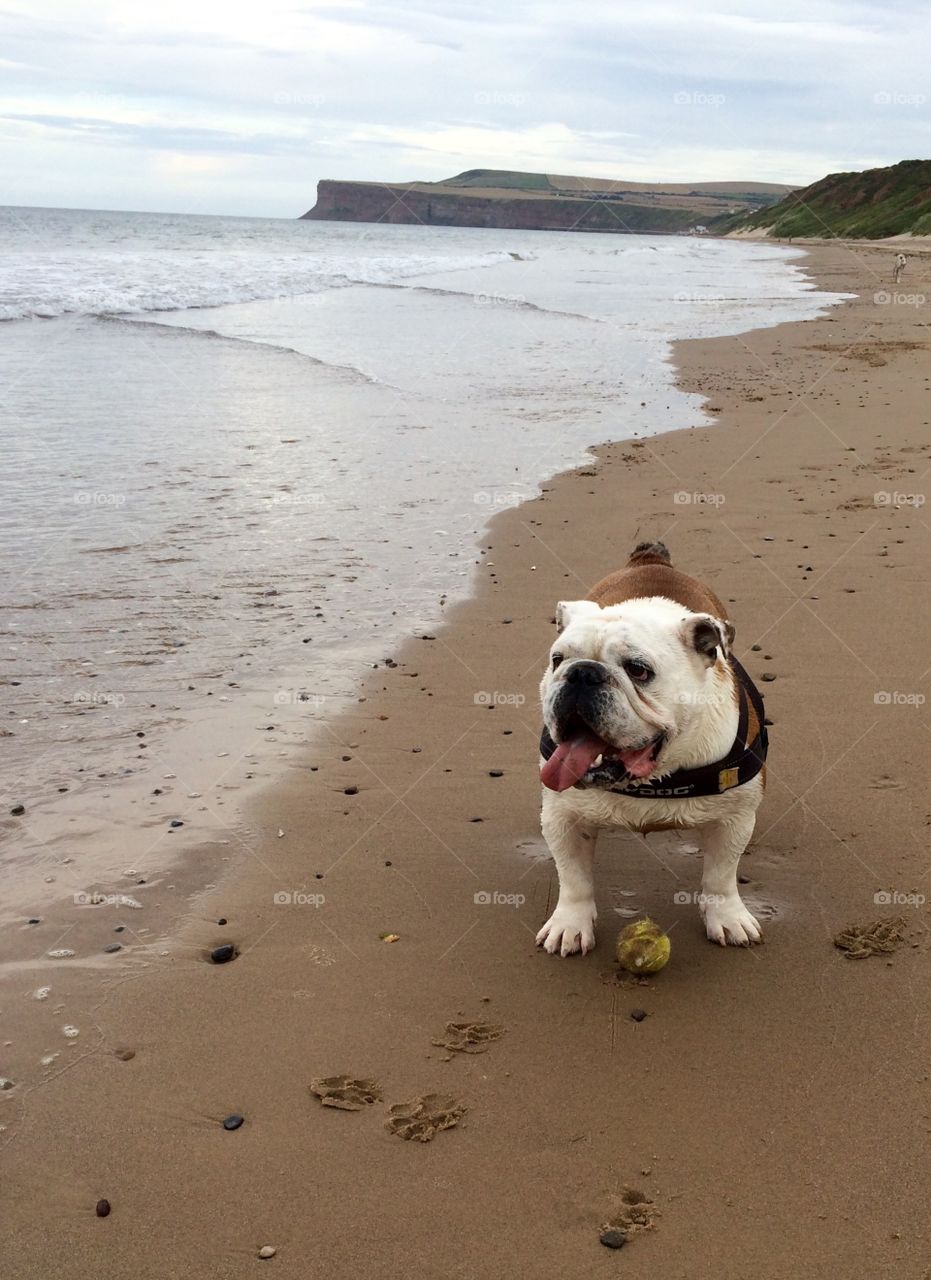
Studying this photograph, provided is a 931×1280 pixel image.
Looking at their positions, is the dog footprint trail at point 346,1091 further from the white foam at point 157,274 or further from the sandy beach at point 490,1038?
the white foam at point 157,274

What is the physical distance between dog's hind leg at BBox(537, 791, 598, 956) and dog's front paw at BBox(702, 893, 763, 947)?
Result: 437 millimetres

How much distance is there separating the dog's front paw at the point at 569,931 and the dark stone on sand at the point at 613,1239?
137cm

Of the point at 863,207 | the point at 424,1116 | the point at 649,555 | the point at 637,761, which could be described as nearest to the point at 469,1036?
the point at 424,1116

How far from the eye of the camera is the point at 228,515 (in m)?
10.1

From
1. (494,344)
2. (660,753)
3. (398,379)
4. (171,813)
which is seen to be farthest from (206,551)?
(494,344)

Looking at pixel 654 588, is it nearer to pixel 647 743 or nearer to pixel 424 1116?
pixel 647 743

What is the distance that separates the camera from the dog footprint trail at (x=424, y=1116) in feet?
10.6

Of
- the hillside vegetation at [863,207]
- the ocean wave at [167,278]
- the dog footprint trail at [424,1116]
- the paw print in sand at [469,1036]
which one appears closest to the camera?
the dog footprint trail at [424,1116]

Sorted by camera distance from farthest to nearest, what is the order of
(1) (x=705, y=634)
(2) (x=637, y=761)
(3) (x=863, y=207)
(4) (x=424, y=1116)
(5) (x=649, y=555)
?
(3) (x=863, y=207) < (5) (x=649, y=555) < (1) (x=705, y=634) < (2) (x=637, y=761) < (4) (x=424, y=1116)

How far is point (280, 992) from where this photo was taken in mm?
3898

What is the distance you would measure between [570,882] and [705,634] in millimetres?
1062

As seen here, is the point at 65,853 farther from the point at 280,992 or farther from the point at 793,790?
the point at 793,790

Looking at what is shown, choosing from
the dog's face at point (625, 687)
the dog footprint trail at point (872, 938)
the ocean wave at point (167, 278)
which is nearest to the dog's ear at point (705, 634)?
the dog's face at point (625, 687)

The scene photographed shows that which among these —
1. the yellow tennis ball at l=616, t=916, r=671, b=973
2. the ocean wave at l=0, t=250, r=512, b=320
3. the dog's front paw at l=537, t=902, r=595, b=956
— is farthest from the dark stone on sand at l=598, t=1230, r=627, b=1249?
the ocean wave at l=0, t=250, r=512, b=320
